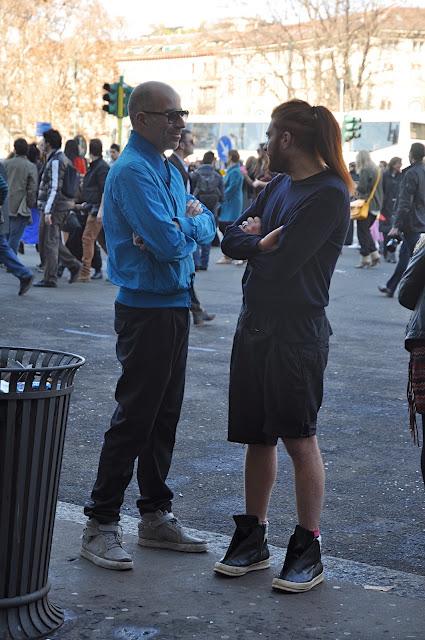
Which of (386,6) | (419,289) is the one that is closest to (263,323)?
(419,289)

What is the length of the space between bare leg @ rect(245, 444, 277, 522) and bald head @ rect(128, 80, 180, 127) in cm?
135

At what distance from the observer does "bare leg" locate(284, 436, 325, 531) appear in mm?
4285

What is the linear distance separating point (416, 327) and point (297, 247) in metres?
0.51

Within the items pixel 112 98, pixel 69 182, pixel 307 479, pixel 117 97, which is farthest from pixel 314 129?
pixel 112 98

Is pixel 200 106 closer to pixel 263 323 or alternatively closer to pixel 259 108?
pixel 259 108

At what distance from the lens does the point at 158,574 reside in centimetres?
431

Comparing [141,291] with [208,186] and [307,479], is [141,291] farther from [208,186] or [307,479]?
[208,186]

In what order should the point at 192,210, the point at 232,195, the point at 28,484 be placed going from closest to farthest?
the point at 28,484
the point at 192,210
the point at 232,195

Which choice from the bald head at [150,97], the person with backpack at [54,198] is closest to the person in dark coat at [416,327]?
the bald head at [150,97]

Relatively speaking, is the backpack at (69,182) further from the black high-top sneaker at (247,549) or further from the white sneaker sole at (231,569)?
the white sneaker sole at (231,569)

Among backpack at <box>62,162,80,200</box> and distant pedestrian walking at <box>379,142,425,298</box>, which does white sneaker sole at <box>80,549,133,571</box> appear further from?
backpack at <box>62,162,80,200</box>

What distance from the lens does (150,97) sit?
4.45m

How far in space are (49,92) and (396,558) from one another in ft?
186

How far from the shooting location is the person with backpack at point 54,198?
14.4 metres
